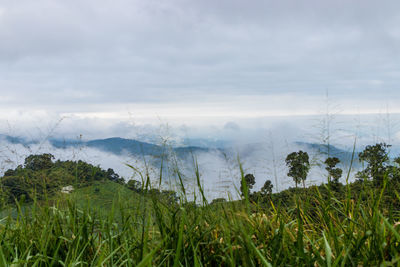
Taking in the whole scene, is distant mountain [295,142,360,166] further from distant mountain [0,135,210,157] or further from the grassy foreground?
distant mountain [0,135,210,157]

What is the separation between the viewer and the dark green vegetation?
82.9 inches

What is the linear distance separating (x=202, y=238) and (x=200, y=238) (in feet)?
0.41

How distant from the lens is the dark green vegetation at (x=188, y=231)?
211 centimetres

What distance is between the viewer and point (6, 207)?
3641 mm

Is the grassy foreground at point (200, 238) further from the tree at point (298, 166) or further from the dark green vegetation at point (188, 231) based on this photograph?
the tree at point (298, 166)

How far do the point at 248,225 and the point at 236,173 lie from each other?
1248mm

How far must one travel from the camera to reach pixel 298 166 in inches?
196

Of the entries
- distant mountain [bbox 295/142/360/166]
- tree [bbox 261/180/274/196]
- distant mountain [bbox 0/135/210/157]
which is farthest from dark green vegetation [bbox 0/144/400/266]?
distant mountain [bbox 0/135/210/157]

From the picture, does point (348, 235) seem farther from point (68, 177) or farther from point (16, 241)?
point (68, 177)

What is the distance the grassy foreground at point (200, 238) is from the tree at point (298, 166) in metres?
0.65

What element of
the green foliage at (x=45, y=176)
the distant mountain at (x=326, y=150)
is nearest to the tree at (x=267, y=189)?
the distant mountain at (x=326, y=150)

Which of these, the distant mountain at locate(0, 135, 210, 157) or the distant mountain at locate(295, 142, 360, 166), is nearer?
the distant mountain at locate(0, 135, 210, 157)

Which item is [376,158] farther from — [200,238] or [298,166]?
[200,238]

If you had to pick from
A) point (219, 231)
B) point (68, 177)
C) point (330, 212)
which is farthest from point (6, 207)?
point (330, 212)
